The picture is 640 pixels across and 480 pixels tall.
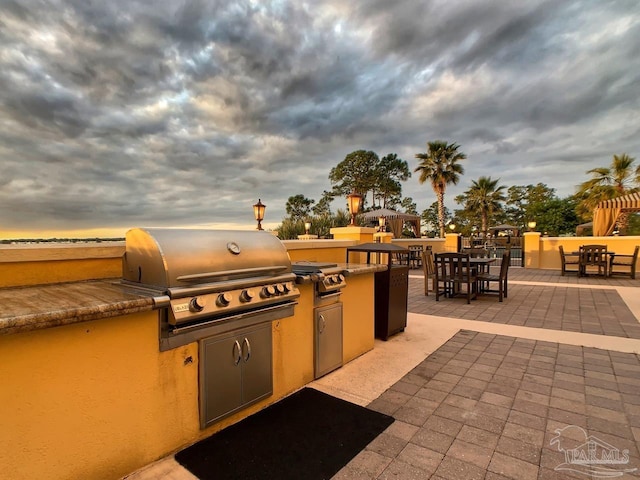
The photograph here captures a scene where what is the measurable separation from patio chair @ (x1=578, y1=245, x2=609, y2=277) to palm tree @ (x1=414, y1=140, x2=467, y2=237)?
11.2 metres

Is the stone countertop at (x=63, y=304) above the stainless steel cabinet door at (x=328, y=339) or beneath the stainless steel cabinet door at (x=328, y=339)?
above

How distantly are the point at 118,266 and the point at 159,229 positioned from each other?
2.27 feet

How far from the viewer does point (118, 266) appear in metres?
2.46

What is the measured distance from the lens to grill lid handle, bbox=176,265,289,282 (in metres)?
1.92

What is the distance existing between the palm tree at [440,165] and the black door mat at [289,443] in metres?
21.2

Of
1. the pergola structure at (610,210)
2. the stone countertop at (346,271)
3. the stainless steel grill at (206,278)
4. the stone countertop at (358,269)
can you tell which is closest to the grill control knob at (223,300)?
the stainless steel grill at (206,278)

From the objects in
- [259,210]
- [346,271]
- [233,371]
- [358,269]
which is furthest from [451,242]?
[233,371]

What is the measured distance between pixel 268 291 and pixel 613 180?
23.5 m

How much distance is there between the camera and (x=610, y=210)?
1216 cm

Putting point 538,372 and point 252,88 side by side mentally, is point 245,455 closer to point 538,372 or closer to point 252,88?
point 538,372

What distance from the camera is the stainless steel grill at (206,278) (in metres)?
1.87

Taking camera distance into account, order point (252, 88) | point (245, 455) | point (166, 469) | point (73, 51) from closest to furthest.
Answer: point (166, 469) → point (245, 455) → point (73, 51) → point (252, 88)

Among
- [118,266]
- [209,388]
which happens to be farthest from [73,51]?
[209,388]

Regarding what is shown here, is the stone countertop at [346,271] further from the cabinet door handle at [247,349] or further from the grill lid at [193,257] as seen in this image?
the cabinet door handle at [247,349]
